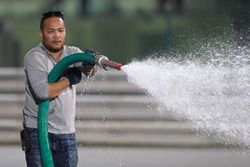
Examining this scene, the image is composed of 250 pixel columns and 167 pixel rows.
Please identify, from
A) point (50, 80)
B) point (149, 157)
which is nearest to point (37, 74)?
point (50, 80)

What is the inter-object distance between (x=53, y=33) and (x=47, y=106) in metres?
0.40

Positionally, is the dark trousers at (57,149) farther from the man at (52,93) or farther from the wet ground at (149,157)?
the wet ground at (149,157)

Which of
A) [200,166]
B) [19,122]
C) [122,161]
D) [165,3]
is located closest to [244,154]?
[200,166]

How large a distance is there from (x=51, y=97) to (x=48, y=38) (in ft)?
1.06

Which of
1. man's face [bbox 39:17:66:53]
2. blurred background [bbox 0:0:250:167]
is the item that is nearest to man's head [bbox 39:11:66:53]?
man's face [bbox 39:17:66:53]

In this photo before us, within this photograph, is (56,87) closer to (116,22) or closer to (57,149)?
(57,149)

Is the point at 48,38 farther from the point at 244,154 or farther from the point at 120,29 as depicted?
the point at 120,29

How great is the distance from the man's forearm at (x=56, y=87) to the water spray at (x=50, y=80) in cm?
4

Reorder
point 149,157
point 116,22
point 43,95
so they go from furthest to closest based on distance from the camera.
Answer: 1. point 116,22
2. point 149,157
3. point 43,95

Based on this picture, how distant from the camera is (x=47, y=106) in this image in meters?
4.72

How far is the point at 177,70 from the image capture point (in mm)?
5320

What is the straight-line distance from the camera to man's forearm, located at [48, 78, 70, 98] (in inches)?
186

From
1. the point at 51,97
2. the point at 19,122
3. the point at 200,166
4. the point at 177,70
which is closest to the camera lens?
the point at 51,97

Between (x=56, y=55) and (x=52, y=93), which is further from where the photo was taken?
(x=56, y=55)
